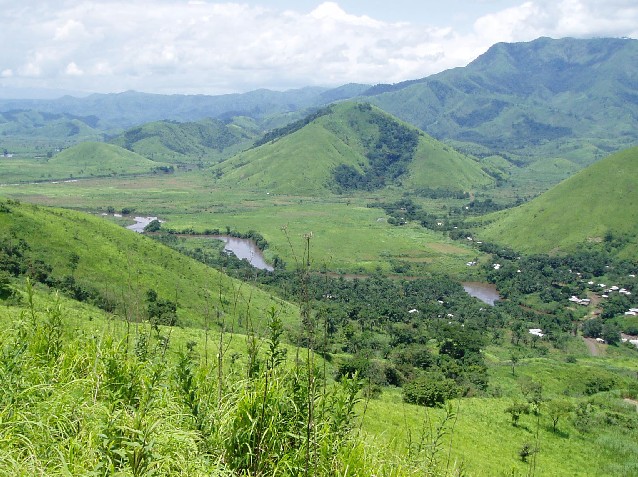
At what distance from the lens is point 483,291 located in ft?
402

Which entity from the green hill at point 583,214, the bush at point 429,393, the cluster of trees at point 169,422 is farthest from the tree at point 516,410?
the green hill at point 583,214

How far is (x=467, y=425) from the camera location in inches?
1510

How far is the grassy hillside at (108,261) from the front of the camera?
217 ft

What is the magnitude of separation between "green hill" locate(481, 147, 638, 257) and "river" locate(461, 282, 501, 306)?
3110 centimetres

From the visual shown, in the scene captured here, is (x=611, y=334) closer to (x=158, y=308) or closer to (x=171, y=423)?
(x=158, y=308)

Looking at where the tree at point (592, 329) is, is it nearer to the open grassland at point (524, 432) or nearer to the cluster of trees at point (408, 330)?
the cluster of trees at point (408, 330)

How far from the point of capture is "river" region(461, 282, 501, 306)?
11675 cm

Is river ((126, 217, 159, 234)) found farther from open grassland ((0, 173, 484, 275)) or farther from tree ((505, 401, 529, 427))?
tree ((505, 401, 529, 427))

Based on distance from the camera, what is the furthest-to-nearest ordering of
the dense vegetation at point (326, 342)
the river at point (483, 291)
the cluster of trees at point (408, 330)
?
1. the river at point (483, 291)
2. the cluster of trees at point (408, 330)
3. the dense vegetation at point (326, 342)

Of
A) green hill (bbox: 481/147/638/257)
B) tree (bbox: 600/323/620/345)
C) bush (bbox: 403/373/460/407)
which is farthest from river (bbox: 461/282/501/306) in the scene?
bush (bbox: 403/373/460/407)

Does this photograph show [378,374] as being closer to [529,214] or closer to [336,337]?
[336,337]

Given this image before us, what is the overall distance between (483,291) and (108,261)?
3590 inches

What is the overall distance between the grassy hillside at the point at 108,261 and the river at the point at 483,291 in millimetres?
54817

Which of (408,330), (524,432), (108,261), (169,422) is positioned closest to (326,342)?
(169,422)
